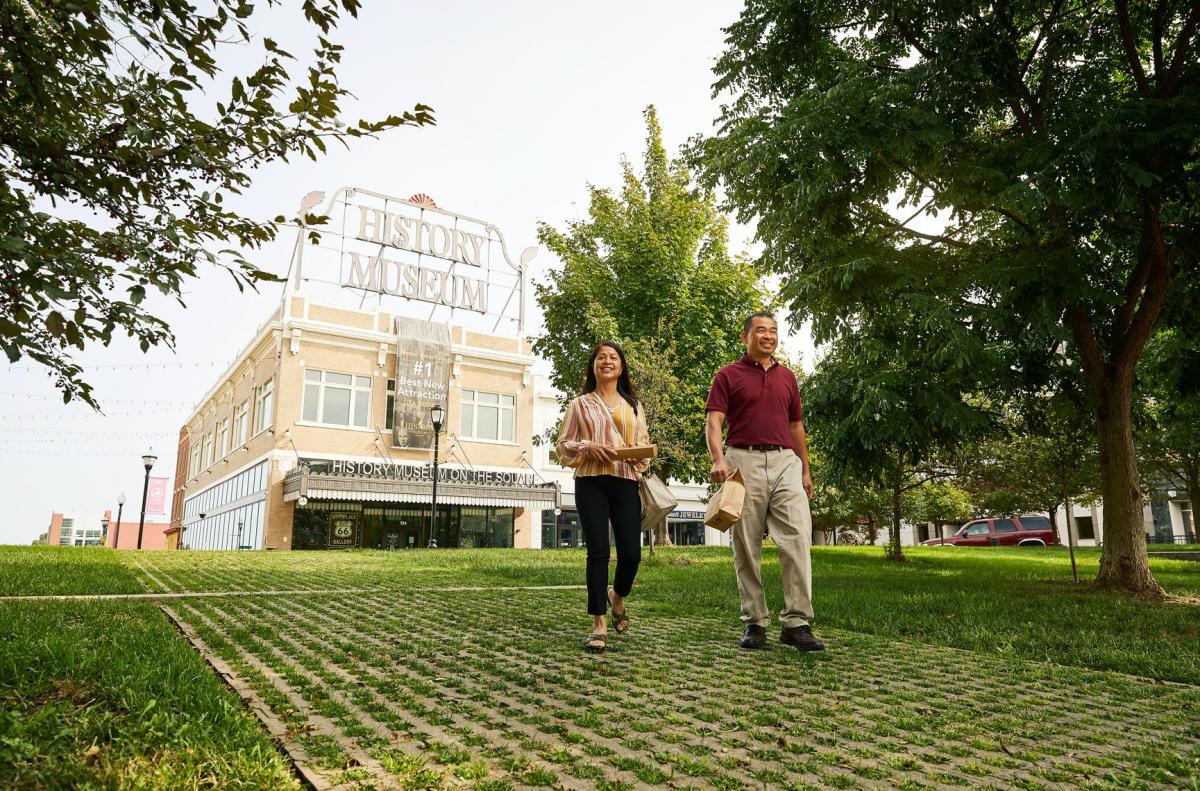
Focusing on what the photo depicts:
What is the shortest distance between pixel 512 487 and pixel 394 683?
3002 centimetres

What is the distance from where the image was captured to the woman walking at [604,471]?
202 inches

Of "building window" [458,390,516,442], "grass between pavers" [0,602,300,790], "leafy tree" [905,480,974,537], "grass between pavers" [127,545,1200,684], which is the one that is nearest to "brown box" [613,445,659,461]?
"grass between pavers" [127,545,1200,684]

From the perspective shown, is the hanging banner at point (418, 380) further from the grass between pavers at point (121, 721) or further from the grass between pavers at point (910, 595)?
the grass between pavers at point (121, 721)

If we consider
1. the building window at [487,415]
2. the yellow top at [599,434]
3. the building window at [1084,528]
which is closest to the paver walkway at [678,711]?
the yellow top at [599,434]

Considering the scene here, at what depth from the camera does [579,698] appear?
3703 millimetres

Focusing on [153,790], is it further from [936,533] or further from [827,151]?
[936,533]

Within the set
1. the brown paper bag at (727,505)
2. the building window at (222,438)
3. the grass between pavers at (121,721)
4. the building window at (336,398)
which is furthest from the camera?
the building window at (222,438)

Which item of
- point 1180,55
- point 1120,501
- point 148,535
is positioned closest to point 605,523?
point 1120,501

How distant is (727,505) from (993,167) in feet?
20.2

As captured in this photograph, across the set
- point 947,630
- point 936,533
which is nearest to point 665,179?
point 947,630

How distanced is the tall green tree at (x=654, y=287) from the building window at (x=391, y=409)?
10.3m

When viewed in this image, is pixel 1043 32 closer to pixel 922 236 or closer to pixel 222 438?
pixel 922 236

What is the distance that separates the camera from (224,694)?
136 inches

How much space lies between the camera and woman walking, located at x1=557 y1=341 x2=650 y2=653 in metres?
5.12
